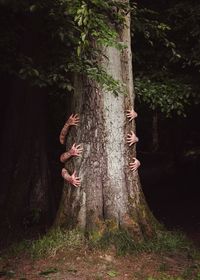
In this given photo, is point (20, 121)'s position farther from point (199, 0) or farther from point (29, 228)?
point (199, 0)

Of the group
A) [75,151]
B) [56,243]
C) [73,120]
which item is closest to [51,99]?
[73,120]

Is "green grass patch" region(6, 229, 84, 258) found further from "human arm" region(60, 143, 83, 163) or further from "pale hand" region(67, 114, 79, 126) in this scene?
"pale hand" region(67, 114, 79, 126)

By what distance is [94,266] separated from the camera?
726 centimetres

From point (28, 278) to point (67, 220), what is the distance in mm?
1392

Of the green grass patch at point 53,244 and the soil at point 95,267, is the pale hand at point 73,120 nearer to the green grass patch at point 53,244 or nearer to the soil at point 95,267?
the green grass patch at point 53,244

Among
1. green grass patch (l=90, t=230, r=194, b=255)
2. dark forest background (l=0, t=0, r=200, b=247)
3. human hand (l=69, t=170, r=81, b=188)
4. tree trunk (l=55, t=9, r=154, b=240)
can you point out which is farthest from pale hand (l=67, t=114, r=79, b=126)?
green grass patch (l=90, t=230, r=194, b=255)

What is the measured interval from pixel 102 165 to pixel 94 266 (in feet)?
5.61

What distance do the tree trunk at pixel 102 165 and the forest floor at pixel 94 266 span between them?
49 cm

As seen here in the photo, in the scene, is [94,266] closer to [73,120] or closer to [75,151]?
[75,151]

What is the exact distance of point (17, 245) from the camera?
8.27m

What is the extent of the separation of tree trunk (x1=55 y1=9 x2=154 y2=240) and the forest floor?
0.49m

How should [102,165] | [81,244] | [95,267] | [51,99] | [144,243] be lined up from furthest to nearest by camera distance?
[51,99]
[144,243]
[102,165]
[81,244]
[95,267]

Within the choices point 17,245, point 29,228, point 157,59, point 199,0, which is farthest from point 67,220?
point 199,0

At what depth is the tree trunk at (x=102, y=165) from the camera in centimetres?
787
